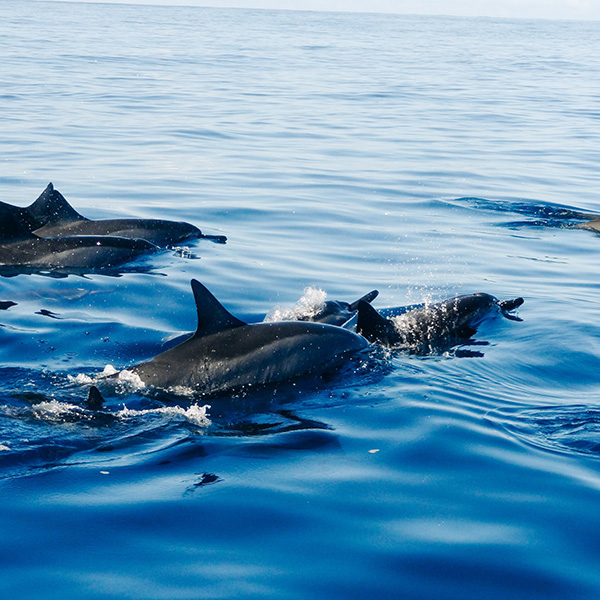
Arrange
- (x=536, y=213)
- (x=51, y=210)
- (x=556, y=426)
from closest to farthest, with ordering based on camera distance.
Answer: (x=556, y=426), (x=51, y=210), (x=536, y=213)

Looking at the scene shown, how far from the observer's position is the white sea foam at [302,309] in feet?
31.6

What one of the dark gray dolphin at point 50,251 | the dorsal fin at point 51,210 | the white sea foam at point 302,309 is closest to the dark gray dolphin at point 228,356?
the white sea foam at point 302,309

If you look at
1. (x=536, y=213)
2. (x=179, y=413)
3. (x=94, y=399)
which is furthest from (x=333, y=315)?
(x=536, y=213)

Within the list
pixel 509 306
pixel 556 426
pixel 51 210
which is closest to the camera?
pixel 556 426

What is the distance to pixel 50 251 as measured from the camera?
1233 cm

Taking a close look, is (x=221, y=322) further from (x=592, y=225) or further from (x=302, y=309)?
(x=592, y=225)

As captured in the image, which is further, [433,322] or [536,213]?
[536,213]

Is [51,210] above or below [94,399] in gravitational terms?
above

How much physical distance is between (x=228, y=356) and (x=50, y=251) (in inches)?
227

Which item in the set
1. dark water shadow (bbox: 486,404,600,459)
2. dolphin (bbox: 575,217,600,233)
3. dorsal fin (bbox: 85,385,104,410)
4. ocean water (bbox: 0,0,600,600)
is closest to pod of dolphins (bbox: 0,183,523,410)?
dorsal fin (bbox: 85,385,104,410)

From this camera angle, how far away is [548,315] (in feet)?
34.6

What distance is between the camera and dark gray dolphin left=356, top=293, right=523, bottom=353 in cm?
882

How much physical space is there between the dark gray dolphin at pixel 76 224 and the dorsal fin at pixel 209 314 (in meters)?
6.24

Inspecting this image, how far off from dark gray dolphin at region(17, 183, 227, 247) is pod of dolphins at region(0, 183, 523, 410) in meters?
0.02
